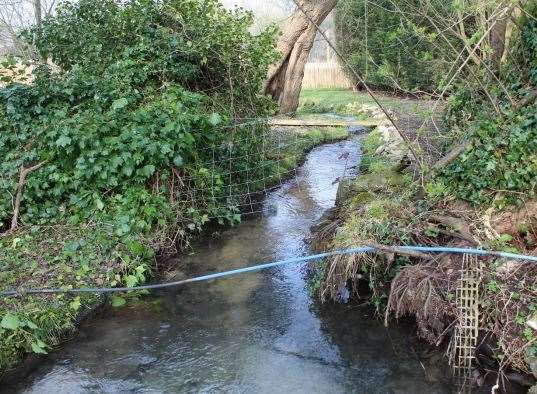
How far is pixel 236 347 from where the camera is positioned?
192 inches

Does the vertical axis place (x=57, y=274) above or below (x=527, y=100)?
below

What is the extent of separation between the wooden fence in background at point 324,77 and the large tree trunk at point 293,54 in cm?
1244

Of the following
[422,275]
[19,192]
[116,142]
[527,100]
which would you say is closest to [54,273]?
[19,192]

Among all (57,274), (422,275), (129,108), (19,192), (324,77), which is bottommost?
(422,275)

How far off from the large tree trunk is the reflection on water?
877 cm

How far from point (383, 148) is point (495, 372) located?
6.67 m

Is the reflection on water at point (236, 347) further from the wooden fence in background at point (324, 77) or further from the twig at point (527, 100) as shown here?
the wooden fence in background at point (324, 77)

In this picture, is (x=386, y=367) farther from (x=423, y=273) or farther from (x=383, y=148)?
(x=383, y=148)

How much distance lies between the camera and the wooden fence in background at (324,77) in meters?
26.7

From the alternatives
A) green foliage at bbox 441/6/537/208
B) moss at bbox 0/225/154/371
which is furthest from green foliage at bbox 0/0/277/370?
green foliage at bbox 441/6/537/208

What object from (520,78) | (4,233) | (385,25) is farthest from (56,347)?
(385,25)

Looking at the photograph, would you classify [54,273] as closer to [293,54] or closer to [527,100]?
[527,100]

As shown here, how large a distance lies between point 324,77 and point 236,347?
23940mm

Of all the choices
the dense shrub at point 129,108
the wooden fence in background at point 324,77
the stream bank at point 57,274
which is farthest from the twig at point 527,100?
the wooden fence in background at point 324,77
